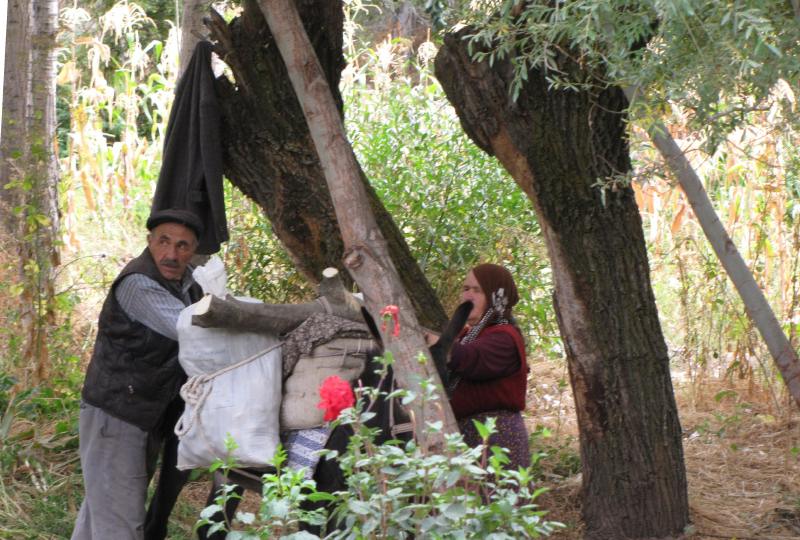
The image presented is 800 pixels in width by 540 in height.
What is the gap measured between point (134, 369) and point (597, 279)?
1968 millimetres

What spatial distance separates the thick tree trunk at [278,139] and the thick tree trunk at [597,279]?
774 millimetres

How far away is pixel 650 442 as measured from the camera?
473 centimetres

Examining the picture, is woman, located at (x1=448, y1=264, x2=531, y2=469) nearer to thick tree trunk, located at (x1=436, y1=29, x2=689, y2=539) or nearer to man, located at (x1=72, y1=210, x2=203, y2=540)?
thick tree trunk, located at (x1=436, y1=29, x2=689, y2=539)

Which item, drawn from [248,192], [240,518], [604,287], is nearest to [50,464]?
[248,192]

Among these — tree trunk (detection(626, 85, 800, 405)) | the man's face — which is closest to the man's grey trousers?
the man's face

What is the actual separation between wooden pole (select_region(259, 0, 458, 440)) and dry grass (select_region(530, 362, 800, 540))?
2.01m

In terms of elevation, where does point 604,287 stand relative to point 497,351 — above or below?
above

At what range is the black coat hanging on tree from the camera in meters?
4.76

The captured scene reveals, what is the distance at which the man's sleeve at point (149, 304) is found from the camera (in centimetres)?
390

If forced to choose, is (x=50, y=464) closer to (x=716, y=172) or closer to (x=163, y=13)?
(x=716, y=172)

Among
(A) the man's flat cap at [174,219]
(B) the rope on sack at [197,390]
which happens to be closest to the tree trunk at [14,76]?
(A) the man's flat cap at [174,219]

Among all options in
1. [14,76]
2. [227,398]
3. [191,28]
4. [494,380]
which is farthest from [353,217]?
[14,76]

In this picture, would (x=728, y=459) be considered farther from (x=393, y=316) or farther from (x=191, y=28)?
(x=191, y=28)

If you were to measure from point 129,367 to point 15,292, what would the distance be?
2175 mm
